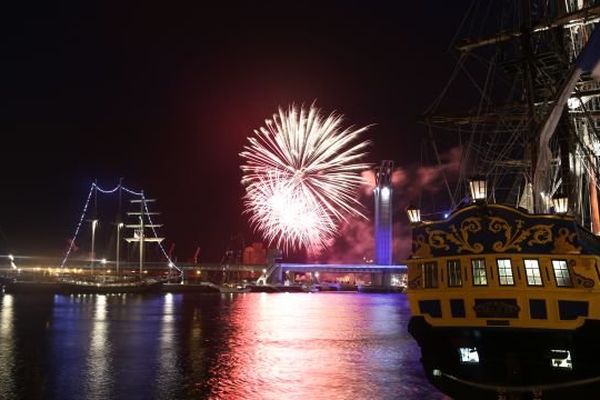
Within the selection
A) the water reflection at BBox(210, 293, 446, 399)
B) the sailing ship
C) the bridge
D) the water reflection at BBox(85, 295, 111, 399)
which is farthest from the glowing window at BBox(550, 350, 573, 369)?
the bridge

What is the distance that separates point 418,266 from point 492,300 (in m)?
2.70

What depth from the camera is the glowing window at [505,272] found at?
17484 mm

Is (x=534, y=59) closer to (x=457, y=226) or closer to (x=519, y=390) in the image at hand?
(x=457, y=226)

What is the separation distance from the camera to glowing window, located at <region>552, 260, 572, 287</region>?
17141 millimetres

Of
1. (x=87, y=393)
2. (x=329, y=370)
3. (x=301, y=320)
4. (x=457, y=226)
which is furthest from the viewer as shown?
(x=301, y=320)

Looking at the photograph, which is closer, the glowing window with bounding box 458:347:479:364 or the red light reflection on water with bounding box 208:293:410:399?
the glowing window with bounding box 458:347:479:364

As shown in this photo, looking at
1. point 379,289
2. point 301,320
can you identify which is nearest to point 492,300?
point 301,320

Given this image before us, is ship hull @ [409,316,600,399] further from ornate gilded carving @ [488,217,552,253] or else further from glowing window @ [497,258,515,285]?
ornate gilded carving @ [488,217,552,253]

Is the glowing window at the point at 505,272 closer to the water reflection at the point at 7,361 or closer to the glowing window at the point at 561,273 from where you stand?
the glowing window at the point at 561,273

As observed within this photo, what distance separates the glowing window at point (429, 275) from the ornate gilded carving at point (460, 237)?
2.10 ft

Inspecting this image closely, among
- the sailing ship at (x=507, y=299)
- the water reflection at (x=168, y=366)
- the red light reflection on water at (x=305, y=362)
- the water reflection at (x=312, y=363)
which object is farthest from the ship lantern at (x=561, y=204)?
the water reflection at (x=168, y=366)

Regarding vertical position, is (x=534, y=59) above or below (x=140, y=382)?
above

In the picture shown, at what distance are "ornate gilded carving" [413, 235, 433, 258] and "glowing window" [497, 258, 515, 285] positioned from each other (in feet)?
7.30

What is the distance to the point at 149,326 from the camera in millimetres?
54156
